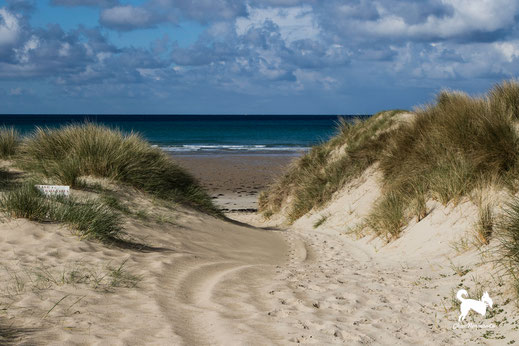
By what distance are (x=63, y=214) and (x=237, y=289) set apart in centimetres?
290

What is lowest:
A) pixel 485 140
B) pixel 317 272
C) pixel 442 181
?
pixel 317 272

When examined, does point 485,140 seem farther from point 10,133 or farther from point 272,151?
point 272,151

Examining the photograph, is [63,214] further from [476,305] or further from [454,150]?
[454,150]

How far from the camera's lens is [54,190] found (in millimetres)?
8062

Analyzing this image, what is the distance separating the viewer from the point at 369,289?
5.78m

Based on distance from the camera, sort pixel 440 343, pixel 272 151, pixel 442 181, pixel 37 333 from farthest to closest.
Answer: pixel 272 151 < pixel 442 181 < pixel 440 343 < pixel 37 333

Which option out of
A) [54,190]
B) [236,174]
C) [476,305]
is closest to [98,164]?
[54,190]

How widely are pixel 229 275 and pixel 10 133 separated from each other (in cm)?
929

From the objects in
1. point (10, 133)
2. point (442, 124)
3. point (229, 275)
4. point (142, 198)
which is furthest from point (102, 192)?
point (442, 124)

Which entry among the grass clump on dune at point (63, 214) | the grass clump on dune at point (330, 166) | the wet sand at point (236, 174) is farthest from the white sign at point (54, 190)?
the grass clump on dune at point (330, 166)

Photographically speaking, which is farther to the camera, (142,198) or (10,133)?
(10,133)

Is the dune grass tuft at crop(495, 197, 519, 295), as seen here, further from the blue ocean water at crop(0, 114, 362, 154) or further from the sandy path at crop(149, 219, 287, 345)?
the blue ocean water at crop(0, 114, 362, 154)

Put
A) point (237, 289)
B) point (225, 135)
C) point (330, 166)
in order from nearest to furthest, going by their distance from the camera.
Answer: point (237, 289) < point (330, 166) < point (225, 135)

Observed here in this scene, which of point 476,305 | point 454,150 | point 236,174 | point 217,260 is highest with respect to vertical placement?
point 454,150
